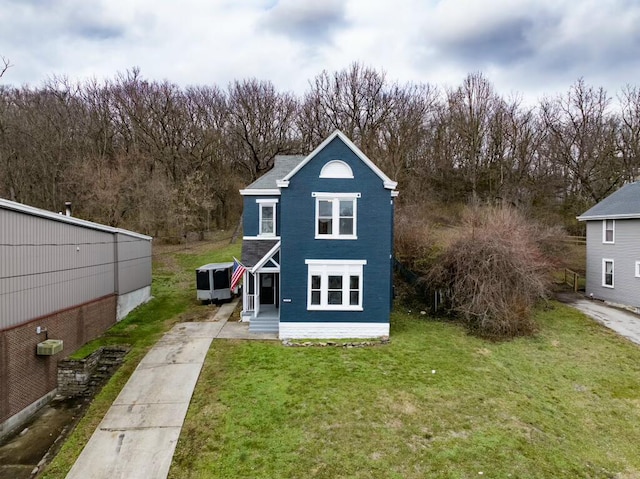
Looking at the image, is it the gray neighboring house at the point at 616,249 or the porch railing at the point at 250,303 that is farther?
the gray neighboring house at the point at 616,249

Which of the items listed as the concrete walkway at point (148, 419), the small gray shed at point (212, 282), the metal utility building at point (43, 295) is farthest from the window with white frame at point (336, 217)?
the metal utility building at point (43, 295)

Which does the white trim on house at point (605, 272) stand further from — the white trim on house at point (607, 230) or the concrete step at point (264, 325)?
the concrete step at point (264, 325)

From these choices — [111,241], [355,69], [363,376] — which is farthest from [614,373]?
[355,69]

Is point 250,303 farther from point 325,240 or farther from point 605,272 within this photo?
point 605,272

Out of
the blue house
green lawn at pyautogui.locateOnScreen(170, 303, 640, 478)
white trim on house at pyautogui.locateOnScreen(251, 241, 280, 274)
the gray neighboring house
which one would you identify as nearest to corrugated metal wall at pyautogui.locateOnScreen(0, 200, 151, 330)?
green lawn at pyautogui.locateOnScreen(170, 303, 640, 478)

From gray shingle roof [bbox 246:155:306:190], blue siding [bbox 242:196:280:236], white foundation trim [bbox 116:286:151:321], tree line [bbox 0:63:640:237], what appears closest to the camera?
blue siding [bbox 242:196:280:236]

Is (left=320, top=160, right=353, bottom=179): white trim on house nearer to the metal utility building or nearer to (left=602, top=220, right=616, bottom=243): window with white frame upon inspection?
the metal utility building

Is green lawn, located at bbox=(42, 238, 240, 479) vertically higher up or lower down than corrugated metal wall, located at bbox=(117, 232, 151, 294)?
lower down
